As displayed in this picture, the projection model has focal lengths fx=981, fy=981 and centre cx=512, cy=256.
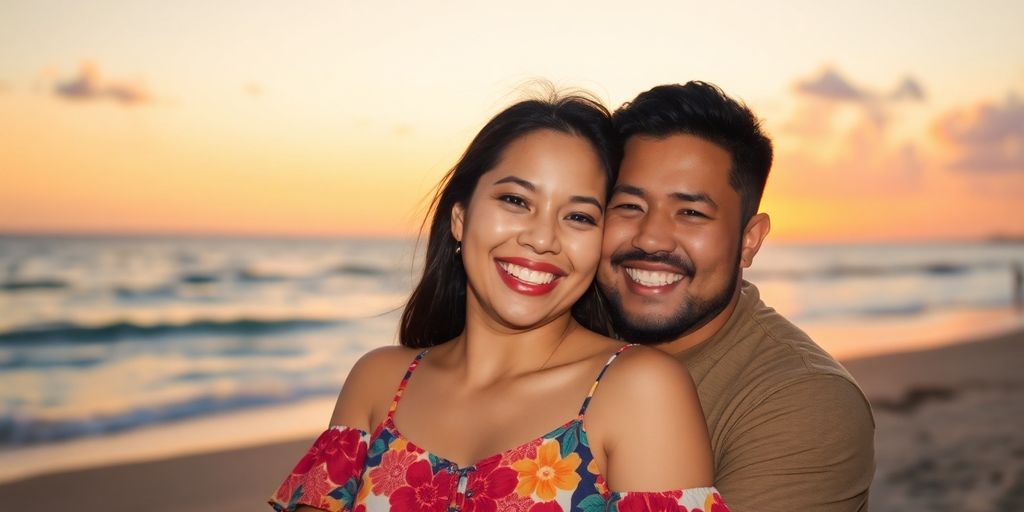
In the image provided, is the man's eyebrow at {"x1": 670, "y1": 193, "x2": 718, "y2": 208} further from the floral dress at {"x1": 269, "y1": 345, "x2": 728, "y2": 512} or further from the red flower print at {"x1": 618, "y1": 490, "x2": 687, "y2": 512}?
the red flower print at {"x1": 618, "y1": 490, "x2": 687, "y2": 512}

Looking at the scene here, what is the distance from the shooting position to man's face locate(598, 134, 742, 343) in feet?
11.4

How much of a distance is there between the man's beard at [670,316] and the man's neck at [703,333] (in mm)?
12

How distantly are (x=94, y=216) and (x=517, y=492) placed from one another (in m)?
28.4

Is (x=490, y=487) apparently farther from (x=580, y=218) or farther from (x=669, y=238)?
(x=669, y=238)

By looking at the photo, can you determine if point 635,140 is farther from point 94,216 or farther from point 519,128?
point 94,216

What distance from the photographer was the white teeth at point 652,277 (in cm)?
352

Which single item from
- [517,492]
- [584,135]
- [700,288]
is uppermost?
[584,135]

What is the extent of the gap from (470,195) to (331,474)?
3.07ft

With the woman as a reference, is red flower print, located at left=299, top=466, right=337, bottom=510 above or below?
below

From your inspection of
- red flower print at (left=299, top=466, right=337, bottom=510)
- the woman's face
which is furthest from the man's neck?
red flower print at (left=299, top=466, right=337, bottom=510)

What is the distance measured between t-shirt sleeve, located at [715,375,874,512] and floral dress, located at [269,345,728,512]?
0.46 m

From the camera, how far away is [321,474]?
9.70ft

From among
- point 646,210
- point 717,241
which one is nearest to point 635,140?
point 646,210

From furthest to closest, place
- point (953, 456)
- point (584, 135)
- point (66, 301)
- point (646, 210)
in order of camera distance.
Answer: point (66, 301)
point (953, 456)
point (646, 210)
point (584, 135)
